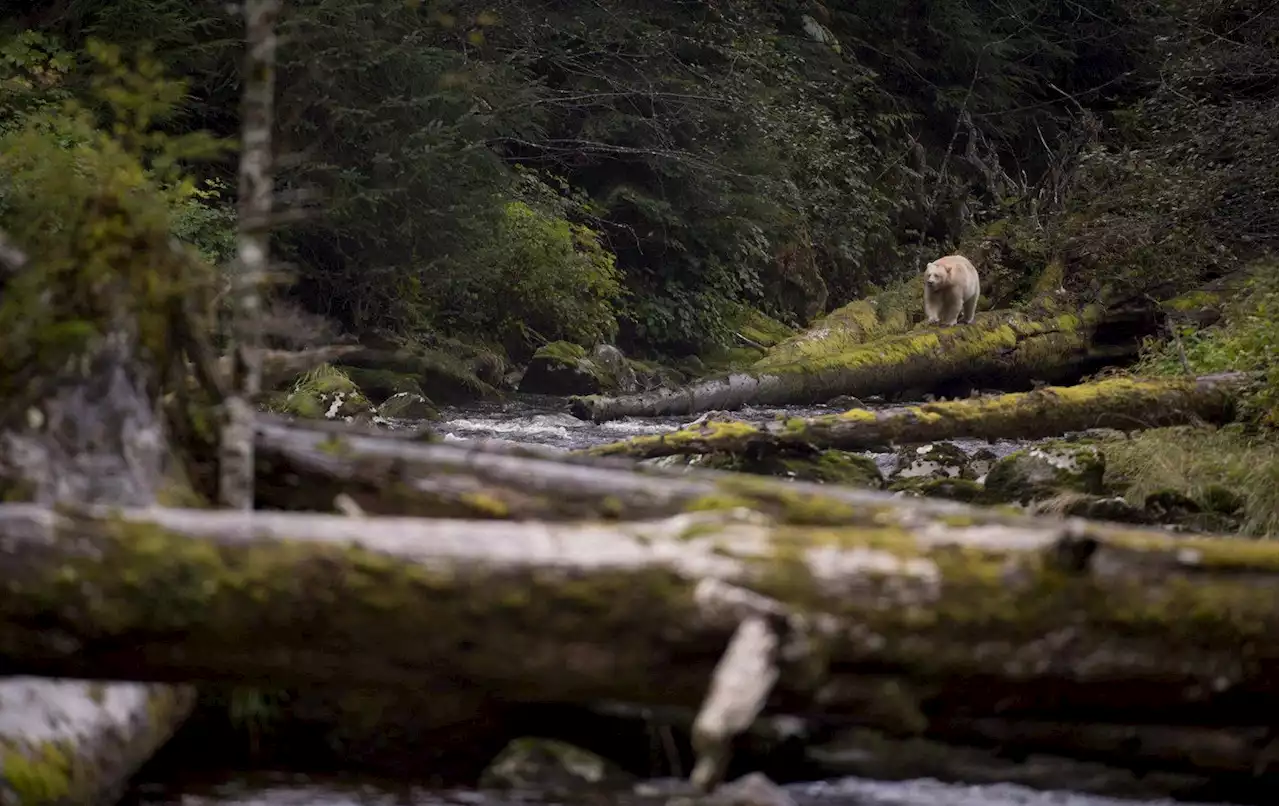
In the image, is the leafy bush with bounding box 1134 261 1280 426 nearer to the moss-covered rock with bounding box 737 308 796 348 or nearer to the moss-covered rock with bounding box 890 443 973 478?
the moss-covered rock with bounding box 890 443 973 478

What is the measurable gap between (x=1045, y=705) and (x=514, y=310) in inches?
501

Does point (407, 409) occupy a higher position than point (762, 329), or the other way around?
point (407, 409)

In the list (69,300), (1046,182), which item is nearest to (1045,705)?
(69,300)

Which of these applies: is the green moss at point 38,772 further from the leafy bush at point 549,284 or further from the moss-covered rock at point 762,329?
the moss-covered rock at point 762,329

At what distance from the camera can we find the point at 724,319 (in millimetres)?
19094

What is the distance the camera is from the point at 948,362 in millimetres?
14109

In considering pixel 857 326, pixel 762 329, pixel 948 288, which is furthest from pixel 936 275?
pixel 762 329

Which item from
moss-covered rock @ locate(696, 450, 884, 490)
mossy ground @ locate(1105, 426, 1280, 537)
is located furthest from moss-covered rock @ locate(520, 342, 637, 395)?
mossy ground @ locate(1105, 426, 1280, 537)

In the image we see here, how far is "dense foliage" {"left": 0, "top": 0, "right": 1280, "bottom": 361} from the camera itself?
11273 millimetres

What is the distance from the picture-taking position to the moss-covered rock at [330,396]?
10.5 metres

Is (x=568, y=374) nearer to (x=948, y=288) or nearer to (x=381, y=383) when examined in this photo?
(x=381, y=383)

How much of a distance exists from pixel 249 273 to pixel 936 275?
12219mm

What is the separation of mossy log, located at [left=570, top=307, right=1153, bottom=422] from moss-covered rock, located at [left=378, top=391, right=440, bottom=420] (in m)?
2.37

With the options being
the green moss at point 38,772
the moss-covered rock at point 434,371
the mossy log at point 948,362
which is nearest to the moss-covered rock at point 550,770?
the green moss at point 38,772
